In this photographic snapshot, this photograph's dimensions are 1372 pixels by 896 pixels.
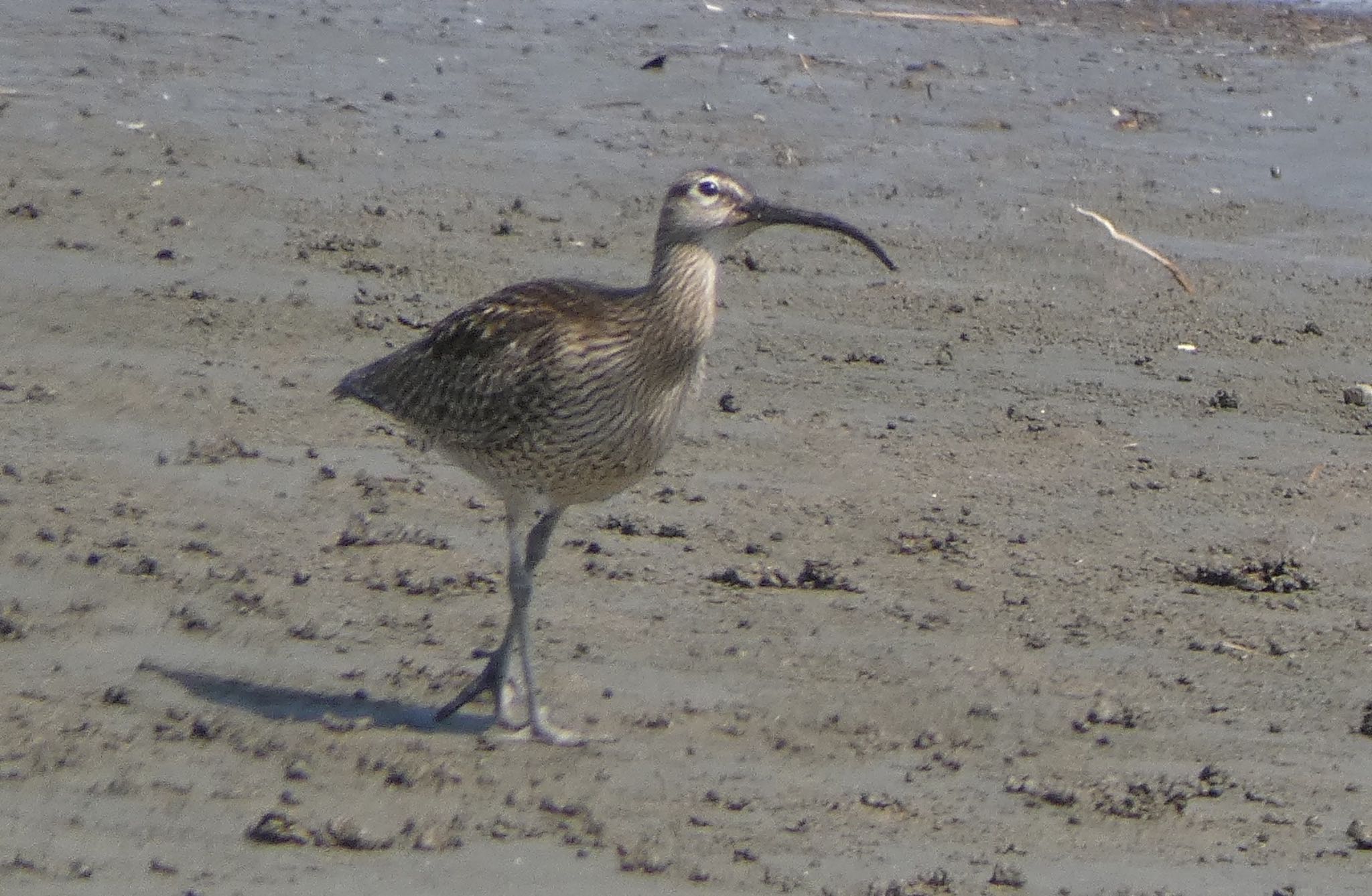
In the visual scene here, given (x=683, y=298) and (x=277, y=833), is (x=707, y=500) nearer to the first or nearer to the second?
(x=683, y=298)

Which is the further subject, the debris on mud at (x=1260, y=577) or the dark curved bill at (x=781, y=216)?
the debris on mud at (x=1260, y=577)

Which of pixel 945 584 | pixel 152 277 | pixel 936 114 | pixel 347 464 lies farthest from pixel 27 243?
pixel 936 114

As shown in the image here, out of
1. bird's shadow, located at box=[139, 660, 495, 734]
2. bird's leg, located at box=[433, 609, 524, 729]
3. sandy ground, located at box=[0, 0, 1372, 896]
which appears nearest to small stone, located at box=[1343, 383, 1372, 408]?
sandy ground, located at box=[0, 0, 1372, 896]

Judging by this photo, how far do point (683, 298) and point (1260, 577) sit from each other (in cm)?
229

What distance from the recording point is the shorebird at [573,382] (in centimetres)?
584

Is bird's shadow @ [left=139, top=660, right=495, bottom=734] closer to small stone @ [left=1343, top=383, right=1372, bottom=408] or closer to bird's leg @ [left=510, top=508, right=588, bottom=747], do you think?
bird's leg @ [left=510, top=508, right=588, bottom=747]

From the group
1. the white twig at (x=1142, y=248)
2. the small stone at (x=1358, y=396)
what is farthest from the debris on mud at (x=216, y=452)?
the white twig at (x=1142, y=248)

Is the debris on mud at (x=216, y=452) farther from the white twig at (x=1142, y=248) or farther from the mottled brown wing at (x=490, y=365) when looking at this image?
the white twig at (x=1142, y=248)

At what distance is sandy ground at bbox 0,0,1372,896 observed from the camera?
17.2ft

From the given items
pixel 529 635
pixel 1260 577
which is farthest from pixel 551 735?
pixel 1260 577

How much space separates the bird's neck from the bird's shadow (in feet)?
3.83

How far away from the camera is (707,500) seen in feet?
24.7

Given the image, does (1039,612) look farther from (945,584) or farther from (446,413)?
(446,413)

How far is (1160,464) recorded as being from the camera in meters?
8.16
